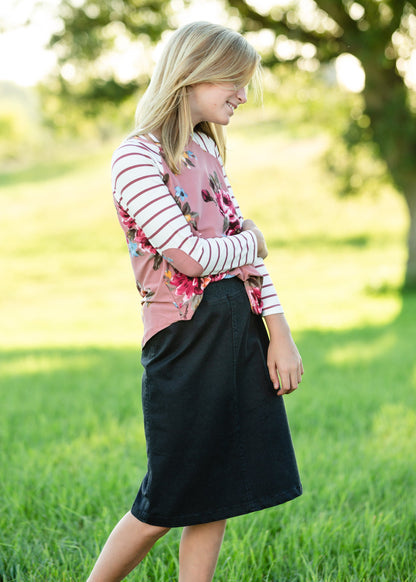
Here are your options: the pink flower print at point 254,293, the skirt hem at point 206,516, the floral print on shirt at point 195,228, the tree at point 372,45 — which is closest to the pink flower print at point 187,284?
the floral print on shirt at point 195,228

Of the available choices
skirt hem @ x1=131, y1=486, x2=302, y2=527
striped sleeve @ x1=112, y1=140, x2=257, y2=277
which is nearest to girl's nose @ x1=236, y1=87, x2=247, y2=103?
striped sleeve @ x1=112, y1=140, x2=257, y2=277

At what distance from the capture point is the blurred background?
8.73ft

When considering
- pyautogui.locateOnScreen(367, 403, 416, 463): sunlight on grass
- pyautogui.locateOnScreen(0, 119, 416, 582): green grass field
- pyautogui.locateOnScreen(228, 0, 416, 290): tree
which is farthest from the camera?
pyautogui.locateOnScreen(228, 0, 416, 290): tree

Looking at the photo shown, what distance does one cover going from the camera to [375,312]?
38.7 feet

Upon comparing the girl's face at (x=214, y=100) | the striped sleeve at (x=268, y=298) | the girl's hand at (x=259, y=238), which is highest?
the girl's face at (x=214, y=100)

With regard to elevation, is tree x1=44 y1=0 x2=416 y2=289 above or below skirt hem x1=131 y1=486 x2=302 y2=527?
above

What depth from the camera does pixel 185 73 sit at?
1905 millimetres

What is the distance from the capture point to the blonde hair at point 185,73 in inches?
74.7

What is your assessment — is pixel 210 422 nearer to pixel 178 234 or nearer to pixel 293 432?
pixel 178 234

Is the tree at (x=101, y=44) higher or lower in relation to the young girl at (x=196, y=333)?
higher

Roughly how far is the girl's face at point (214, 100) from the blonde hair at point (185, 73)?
0.02 m

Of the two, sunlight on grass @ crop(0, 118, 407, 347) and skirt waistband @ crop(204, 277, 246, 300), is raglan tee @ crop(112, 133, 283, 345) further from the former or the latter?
sunlight on grass @ crop(0, 118, 407, 347)

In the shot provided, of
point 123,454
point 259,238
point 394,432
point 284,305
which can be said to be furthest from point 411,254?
point 259,238

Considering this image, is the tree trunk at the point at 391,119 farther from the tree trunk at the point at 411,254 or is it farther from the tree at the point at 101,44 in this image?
the tree at the point at 101,44
